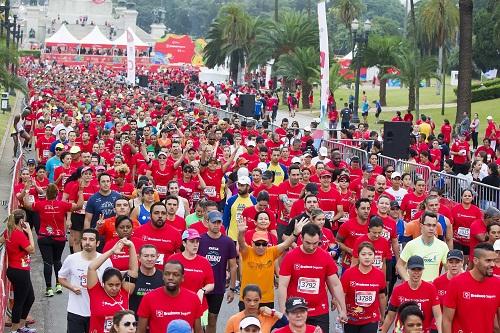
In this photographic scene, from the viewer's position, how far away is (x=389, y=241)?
44.3 feet

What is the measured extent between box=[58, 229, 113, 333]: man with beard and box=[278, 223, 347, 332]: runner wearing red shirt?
5.59 ft

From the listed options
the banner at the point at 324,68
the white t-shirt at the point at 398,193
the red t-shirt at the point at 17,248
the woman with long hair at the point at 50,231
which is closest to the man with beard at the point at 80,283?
the red t-shirt at the point at 17,248

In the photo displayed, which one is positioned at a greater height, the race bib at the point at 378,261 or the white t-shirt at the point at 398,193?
the white t-shirt at the point at 398,193

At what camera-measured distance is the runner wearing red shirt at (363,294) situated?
35.7 feet

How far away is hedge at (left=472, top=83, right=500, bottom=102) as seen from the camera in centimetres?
5775

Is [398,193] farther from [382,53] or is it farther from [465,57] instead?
[382,53]

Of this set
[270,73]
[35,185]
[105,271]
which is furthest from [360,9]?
[105,271]

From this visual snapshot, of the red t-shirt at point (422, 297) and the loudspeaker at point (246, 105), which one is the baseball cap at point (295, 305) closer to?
the red t-shirt at point (422, 297)

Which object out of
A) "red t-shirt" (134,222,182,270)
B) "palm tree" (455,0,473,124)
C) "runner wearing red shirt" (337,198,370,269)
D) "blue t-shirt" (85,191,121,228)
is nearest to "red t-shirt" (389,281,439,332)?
"red t-shirt" (134,222,182,270)

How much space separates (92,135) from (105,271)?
53.5ft

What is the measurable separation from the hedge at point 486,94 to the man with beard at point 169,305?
4978 cm

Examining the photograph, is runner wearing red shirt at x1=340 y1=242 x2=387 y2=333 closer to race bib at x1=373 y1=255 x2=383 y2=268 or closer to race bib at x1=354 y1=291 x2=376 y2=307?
race bib at x1=354 y1=291 x2=376 y2=307

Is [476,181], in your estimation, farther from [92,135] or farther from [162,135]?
[92,135]

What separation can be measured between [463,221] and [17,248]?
6.01 m
